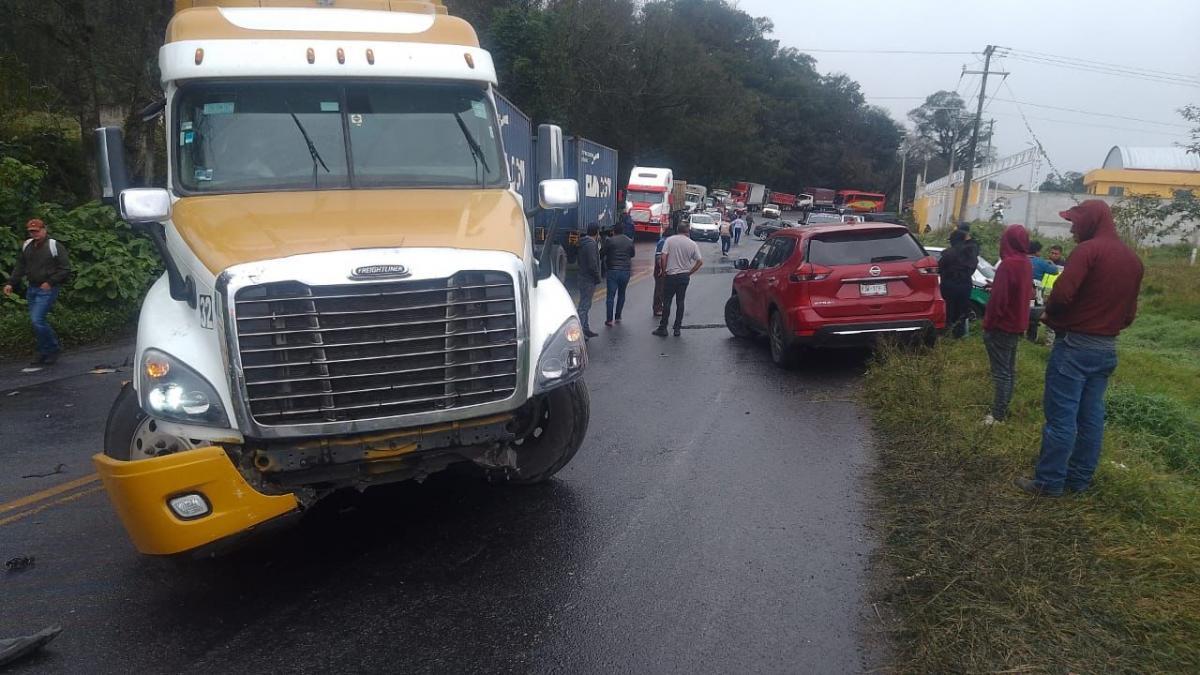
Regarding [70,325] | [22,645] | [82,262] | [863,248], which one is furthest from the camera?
[82,262]

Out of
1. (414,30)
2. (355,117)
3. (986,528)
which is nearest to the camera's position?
(986,528)

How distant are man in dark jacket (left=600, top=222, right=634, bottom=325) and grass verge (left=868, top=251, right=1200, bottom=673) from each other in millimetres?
6217

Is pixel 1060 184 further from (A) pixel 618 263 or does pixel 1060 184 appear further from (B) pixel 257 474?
(B) pixel 257 474

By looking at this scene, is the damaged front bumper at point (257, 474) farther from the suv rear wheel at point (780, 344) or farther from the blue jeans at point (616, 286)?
the blue jeans at point (616, 286)

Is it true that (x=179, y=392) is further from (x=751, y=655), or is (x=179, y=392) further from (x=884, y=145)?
(x=884, y=145)

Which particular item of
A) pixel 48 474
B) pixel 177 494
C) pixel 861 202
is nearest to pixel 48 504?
pixel 48 474

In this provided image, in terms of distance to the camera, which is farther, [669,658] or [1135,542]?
[1135,542]

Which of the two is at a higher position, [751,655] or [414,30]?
[414,30]

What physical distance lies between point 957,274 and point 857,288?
1.76m

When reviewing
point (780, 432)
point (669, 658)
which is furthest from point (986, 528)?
point (780, 432)

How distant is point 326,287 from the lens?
4152 millimetres

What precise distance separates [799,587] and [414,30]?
450 centimetres

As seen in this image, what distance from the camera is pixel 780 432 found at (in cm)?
743

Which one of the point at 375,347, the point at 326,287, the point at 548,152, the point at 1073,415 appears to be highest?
the point at 548,152
